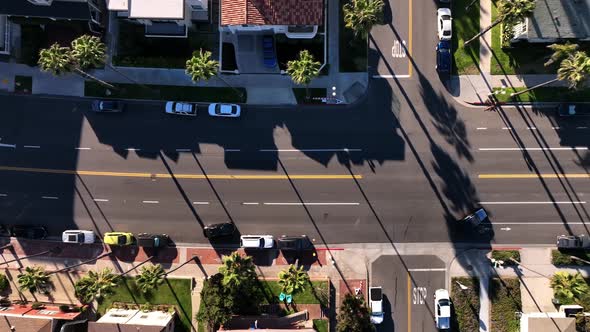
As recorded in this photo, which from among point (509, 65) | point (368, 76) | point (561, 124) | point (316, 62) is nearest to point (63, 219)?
point (316, 62)

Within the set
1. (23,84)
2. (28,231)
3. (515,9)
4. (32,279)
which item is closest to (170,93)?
(23,84)

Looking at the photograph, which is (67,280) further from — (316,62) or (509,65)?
(509,65)

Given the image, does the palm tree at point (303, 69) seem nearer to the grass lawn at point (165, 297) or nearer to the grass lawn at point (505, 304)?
the grass lawn at point (165, 297)

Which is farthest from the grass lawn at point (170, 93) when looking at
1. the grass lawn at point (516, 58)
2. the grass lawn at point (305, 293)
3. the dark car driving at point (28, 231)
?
the grass lawn at point (516, 58)

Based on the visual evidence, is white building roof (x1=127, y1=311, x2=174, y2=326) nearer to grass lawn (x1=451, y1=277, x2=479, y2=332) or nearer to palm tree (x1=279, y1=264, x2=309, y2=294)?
palm tree (x1=279, y1=264, x2=309, y2=294)

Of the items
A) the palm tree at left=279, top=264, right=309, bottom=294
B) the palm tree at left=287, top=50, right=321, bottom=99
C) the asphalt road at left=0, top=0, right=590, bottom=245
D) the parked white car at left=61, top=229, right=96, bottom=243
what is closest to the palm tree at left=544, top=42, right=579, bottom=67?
the asphalt road at left=0, top=0, right=590, bottom=245

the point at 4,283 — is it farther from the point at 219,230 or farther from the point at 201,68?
the point at 201,68
